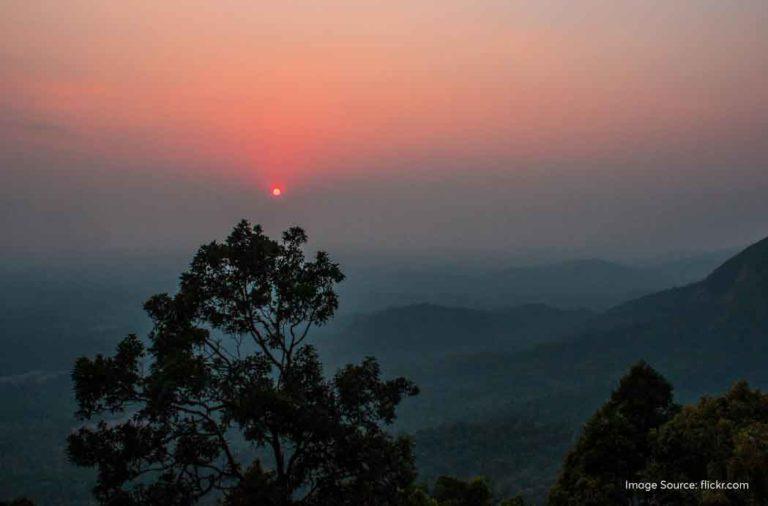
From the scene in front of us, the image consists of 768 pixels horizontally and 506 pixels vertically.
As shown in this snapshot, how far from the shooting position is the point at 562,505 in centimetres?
2539

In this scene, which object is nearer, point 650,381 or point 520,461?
point 650,381

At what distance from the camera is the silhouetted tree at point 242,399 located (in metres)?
13.1

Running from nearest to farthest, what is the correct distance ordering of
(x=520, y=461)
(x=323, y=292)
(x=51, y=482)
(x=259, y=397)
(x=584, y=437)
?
(x=259, y=397) < (x=323, y=292) < (x=584, y=437) < (x=520, y=461) < (x=51, y=482)

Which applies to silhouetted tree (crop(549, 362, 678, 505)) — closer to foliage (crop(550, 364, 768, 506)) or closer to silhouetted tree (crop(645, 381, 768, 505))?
foliage (crop(550, 364, 768, 506))

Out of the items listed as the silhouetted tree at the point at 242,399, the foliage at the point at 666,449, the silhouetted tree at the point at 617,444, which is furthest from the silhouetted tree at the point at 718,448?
the silhouetted tree at the point at 242,399

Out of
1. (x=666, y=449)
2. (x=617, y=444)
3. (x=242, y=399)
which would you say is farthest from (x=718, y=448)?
(x=242, y=399)

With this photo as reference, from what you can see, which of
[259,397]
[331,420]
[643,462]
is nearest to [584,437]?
[643,462]

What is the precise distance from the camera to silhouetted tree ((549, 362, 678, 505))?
78.0ft

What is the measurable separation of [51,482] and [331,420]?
722 feet

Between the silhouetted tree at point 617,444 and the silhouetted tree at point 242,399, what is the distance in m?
14.0

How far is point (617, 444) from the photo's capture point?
25000 mm

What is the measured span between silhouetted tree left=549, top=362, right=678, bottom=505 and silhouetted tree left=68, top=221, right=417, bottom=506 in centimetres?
1404

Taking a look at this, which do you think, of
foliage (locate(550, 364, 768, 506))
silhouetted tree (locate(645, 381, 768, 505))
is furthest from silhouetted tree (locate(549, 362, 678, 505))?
silhouetted tree (locate(645, 381, 768, 505))

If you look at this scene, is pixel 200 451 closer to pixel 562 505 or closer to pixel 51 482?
pixel 562 505
